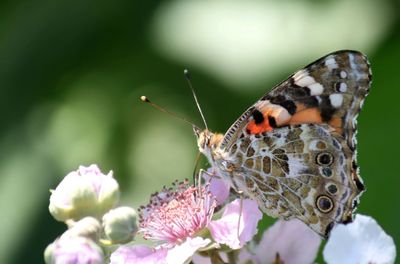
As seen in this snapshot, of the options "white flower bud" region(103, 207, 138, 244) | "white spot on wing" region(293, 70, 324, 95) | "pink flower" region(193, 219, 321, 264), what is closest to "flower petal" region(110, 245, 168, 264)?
"white flower bud" region(103, 207, 138, 244)

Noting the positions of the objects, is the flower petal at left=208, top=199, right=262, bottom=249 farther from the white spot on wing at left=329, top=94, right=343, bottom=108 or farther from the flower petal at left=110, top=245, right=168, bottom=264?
the white spot on wing at left=329, top=94, right=343, bottom=108

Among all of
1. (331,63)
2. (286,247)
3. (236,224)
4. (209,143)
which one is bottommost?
(286,247)

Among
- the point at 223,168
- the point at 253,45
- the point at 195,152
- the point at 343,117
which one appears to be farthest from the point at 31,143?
the point at 343,117

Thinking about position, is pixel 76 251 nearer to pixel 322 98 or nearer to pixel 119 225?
pixel 119 225

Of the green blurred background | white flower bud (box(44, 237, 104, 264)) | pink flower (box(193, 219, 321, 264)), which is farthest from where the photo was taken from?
the green blurred background

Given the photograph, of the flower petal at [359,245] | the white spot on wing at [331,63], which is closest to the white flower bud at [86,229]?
the flower petal at [359,245]

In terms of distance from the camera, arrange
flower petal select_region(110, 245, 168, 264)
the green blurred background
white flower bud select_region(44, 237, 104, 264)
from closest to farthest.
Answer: white flower bud select_region(44, 237, 104, 264), flower petal select_region(110, 245, 168, 264), the green blurred background

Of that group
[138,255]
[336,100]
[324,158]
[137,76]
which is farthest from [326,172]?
[137,76]

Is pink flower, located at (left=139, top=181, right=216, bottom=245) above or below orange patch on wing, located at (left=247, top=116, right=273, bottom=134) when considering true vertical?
below

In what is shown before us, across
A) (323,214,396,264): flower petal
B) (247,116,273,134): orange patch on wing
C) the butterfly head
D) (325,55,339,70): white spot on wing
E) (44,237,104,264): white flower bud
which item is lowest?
(323,214,396,264): flower petal
